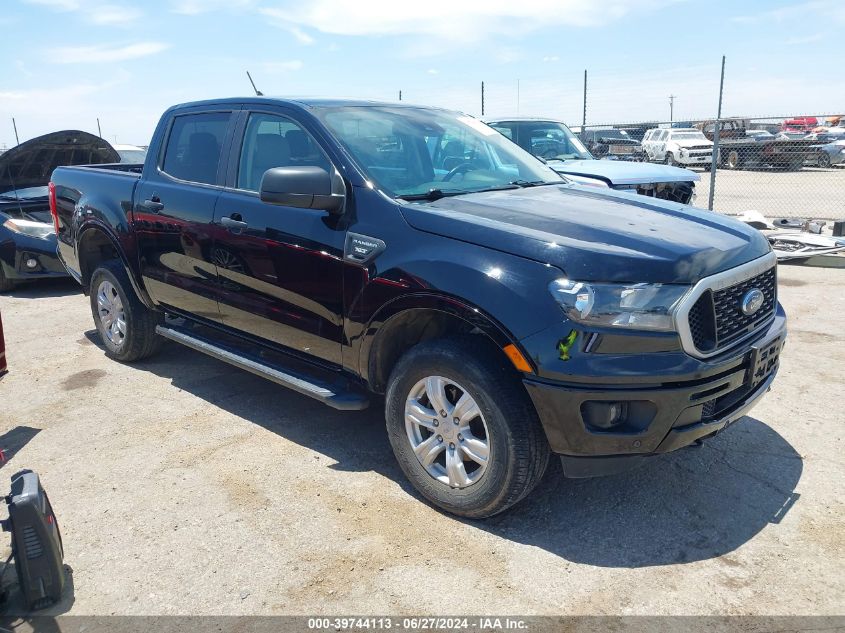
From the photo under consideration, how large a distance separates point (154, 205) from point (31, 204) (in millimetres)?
4666

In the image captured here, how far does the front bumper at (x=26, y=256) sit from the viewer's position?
808cm

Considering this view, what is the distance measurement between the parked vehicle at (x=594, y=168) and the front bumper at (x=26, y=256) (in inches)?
224

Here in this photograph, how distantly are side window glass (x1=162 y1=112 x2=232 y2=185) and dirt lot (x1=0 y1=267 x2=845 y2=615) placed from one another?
5.04ft

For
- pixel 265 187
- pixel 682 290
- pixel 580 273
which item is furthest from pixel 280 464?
Answer: pixel 682 290

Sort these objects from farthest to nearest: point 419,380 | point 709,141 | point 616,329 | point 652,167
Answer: point 709,141, point 652,167, point 419,380, point 616,329

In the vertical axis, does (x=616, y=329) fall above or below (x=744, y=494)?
above

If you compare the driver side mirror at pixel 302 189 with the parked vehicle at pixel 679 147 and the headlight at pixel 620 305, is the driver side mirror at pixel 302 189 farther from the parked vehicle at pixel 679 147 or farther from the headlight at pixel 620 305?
the parked vehicle at pixel 679 147

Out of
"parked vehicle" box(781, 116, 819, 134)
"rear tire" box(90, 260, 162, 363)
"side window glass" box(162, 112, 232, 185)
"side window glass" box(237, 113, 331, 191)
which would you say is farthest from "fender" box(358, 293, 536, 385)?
"parked vehicle" box(781, 116, 819, 134)

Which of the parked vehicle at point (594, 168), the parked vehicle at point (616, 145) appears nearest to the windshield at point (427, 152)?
the parked vehicle at point (594, 168)

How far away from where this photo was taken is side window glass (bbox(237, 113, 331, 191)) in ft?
12.7

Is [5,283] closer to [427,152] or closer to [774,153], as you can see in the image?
[427,152]

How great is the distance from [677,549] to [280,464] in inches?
81.6

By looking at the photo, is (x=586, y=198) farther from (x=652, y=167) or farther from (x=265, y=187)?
(x=652, y=167)

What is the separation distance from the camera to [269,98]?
418cm
